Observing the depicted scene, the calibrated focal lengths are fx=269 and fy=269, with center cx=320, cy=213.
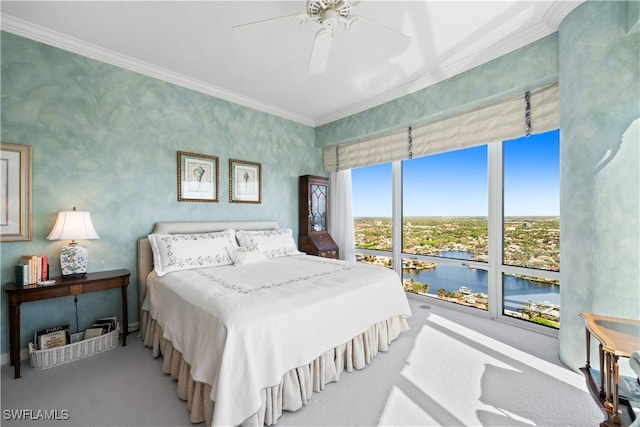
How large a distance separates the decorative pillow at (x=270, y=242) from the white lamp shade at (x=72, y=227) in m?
1.45

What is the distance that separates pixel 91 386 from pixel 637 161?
13.6 feet

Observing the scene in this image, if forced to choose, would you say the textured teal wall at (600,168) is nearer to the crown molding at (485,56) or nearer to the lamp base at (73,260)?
the crown molding at (485,56)

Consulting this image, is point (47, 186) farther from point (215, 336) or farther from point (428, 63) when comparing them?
point (428, 63)

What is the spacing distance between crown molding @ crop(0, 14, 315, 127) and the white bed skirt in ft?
8.42

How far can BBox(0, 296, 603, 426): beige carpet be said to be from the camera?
164 cm

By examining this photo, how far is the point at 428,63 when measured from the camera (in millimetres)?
2922

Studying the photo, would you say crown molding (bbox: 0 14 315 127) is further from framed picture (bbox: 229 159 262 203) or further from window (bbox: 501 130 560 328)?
window (bbox: 501 130 560 328)

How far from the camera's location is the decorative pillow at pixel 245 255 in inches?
115

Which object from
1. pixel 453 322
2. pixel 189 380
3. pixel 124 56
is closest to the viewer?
pixel 189 380

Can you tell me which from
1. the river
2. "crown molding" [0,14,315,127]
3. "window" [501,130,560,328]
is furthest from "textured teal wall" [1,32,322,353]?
"window" [501,130,560,328]

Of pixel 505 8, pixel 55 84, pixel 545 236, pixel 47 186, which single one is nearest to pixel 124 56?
pixel 55 84

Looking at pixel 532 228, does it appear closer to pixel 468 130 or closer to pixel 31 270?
pixel 468 130

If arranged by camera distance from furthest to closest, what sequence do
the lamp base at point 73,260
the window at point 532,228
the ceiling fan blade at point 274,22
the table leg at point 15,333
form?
1. the window at point 532,228
2. the lamp base at point 73,260
3. the table leg at point 15,333
4. the ceiling fan blade at point 274,22

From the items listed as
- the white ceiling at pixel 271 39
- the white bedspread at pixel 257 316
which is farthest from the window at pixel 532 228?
the white bedspread at pixel 257 316
